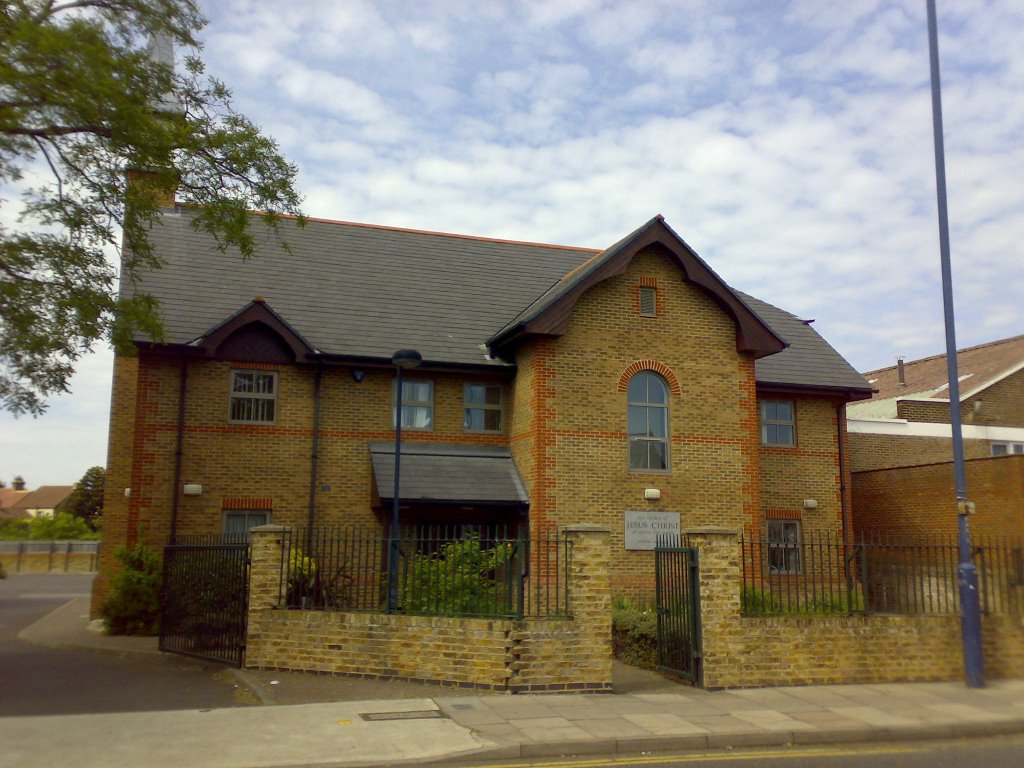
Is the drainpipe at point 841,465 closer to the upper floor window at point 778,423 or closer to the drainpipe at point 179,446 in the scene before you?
the upper floor window at point 778,423

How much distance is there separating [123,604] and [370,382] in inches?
246

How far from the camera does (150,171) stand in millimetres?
12938

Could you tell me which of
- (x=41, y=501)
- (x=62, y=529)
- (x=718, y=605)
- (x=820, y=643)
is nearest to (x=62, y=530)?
(x=62, y=529)

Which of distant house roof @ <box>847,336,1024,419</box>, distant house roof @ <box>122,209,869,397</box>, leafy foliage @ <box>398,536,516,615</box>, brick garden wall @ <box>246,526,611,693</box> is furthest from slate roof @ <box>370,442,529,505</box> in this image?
distant house roof @ <box>847,336,1024,419</box>

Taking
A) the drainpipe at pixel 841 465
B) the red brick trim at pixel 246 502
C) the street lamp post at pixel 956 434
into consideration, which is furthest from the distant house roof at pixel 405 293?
the street lamp post at pixel 956 434

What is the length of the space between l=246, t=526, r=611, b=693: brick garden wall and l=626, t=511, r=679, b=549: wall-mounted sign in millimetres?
6331

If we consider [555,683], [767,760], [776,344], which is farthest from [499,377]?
[767,760]

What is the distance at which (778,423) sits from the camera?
21062 mm

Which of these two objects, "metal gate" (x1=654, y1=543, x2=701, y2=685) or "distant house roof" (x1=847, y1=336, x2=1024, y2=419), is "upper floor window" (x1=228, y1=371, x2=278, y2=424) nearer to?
"metal gate" (x1=654, y1=543, x2=701, y2=685)

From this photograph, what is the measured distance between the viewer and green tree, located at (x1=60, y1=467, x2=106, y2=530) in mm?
57438

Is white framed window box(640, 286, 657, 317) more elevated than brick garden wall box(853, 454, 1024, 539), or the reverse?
white framed window box(640, 286, 657, 317)

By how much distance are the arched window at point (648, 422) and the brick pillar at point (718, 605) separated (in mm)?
6326

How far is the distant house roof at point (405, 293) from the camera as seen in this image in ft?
58.6

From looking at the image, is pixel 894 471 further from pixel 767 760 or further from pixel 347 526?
pixel 767 760
